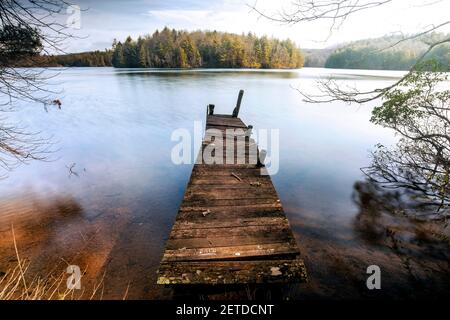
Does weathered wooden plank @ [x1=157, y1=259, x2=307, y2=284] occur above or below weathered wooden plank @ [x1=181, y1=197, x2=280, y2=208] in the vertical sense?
below

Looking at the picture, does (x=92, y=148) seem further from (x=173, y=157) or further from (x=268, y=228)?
(x=268, y=228)

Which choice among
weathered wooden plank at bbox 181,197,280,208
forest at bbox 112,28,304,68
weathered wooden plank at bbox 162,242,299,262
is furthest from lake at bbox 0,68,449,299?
forest at bbox 112,28,304,68

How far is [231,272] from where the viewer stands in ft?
11.2

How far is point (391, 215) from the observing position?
7879 millimetres

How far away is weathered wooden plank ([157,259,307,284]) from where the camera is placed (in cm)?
331

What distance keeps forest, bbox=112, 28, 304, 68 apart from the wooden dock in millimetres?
102802

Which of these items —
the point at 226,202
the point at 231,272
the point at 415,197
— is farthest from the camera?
the point at 415,197

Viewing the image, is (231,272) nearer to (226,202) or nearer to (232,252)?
(232,252)

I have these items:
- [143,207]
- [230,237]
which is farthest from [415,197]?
[143,207]

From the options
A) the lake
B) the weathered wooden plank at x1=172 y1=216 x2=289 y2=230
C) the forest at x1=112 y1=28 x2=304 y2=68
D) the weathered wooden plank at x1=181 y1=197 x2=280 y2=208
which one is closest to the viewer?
the weathered wooden plank at x1=172 y1=216 x2=289 y2=230

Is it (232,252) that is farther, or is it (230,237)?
(230,237)

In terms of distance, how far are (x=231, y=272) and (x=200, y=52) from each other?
367 feet

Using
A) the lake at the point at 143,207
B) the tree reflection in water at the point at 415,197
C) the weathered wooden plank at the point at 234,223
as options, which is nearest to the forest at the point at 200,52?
the lake at the point at 143,207

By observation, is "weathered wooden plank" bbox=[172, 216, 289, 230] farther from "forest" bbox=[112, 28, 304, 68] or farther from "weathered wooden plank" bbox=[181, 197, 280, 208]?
"forest" bbox=[112, 28, 304, 68]
